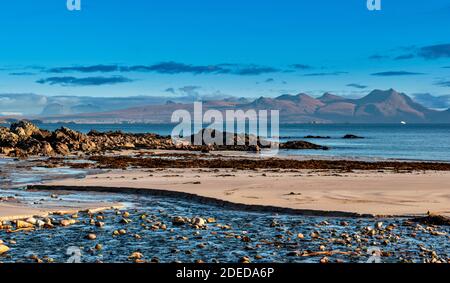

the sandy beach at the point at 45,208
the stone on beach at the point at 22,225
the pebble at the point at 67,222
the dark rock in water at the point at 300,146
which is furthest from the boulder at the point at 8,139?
the stone on beach at the point at 22,225

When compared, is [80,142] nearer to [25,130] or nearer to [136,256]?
[25,130]

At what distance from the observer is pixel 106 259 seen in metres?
12.4

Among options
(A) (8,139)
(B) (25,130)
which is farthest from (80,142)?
(B) (25,130)

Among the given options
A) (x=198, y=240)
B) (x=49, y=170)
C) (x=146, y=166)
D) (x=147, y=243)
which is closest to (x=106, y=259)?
(x=147, y=243)

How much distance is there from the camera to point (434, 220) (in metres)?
17.5

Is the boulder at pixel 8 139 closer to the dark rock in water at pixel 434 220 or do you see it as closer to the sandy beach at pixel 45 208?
the sandy beach at pixel 45 208

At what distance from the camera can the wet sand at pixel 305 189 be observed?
2109 cm

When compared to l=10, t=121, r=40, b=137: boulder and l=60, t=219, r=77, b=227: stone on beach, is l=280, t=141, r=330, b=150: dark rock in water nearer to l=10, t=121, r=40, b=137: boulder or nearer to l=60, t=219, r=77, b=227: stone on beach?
l=10, t=121, r=40, b=137: boulder

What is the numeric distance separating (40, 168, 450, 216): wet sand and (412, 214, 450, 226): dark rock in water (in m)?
1.43

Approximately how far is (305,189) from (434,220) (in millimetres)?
9522

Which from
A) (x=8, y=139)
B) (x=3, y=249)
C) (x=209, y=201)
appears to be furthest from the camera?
(x=8, y=139)

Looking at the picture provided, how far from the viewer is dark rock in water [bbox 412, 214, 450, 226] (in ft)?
56.8

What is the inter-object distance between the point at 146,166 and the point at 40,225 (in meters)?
26.7
